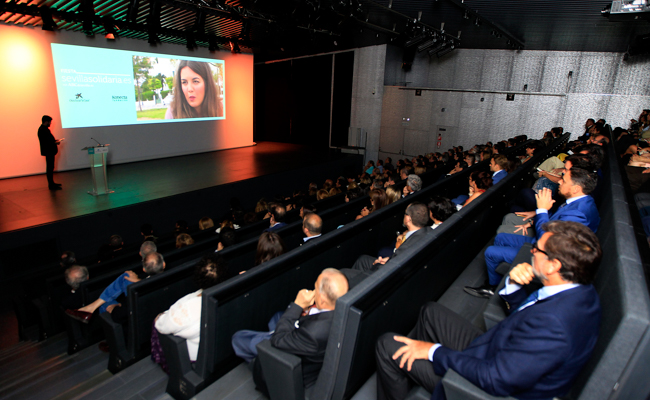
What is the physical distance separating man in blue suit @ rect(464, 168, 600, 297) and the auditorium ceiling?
147 inches

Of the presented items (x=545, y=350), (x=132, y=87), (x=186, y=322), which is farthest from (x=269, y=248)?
(x=132, y=87)

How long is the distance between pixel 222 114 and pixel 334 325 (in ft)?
39.3

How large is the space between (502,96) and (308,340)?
10863mm

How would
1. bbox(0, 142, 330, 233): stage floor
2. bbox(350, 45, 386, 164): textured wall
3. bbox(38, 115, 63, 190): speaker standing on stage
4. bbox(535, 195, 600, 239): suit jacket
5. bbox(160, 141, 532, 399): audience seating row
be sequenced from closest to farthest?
bbox(160, 141, 532, 399): audience seating row, bbox(535, 195, 600, 239): suit jacket, bbox(0, 142, 330, 233): stage floor, bbox(38, 115, 63, 190): speaker standing on stage, bbox(350, 45, 386, 164): textured wall

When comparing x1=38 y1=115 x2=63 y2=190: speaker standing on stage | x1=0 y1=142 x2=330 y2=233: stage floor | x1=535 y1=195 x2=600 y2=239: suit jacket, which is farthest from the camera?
x1=38 y1=115 x2=63 y2=190: speaker standing on stage

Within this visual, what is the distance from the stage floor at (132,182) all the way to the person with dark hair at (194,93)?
138cm

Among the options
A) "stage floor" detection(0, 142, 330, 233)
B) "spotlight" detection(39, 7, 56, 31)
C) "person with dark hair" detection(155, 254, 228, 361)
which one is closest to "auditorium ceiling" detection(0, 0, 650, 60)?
"spotlight" detection(39, 7, 56, 31)

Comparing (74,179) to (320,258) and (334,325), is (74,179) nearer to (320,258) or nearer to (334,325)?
(320,258)

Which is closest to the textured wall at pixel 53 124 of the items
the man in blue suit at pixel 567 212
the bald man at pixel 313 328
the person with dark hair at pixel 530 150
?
the bald man at pixel 313 328

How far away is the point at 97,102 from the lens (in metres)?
9.03

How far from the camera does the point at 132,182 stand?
26.6 feet

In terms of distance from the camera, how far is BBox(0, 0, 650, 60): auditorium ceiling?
6.36m

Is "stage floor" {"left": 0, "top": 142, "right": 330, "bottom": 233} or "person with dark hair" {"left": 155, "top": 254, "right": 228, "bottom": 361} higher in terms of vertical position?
"person with dark hair" {"left": 155, "top": 254, "right": 228, "bottom": 361}

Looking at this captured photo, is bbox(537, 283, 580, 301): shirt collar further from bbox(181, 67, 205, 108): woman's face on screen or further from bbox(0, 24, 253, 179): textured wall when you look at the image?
bbox(181, 67, 205, 108): woman's face on screen
